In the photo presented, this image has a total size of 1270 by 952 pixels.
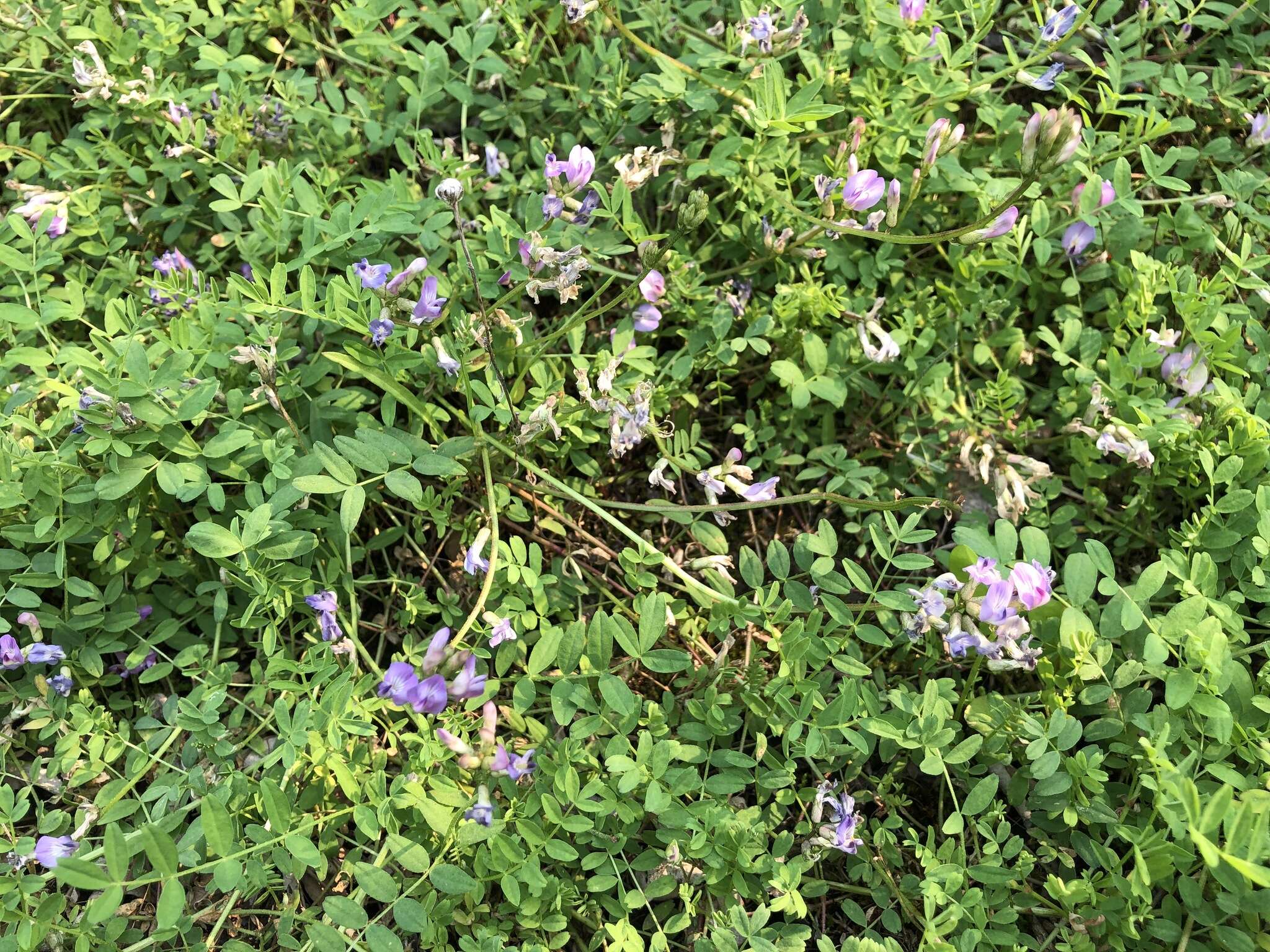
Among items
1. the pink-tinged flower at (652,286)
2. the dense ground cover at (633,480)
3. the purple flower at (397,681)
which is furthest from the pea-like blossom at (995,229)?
the purple flower at (397,681)

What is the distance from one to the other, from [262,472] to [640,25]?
2103 mm

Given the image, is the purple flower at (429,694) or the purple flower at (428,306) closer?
the purple flower at (429,694)

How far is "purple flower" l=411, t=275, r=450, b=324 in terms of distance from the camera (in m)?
2.70

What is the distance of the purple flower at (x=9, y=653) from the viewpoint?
2652mm

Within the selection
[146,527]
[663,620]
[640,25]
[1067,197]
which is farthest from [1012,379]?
[146,527]

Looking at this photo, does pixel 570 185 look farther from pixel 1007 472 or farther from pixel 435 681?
pixel 1007 472

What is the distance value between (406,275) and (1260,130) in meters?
3.13

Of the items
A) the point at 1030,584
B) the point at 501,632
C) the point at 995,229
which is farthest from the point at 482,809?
the point at 995,229

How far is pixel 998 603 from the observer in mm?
2553

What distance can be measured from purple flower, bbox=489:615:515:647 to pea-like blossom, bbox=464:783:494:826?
0.47 meters

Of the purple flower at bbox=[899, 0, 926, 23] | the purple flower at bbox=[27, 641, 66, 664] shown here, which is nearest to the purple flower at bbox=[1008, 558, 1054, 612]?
the purple flower at bbox=[899, 0, 926, 23]

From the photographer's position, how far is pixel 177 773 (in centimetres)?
265

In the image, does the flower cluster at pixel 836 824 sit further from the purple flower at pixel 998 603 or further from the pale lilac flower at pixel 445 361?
Result: the pale lilac flower at pixel 445 361

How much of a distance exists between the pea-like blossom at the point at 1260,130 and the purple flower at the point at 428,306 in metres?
3.03
